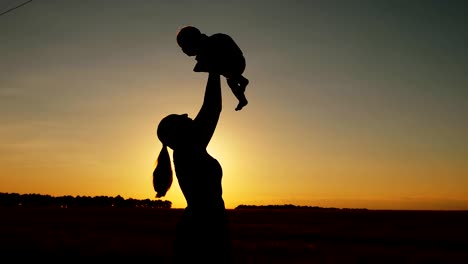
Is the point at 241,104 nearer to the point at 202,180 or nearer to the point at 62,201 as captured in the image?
the point at 202,180

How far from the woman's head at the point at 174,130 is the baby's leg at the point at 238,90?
25 centimetres

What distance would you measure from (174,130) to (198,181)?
0.27 m

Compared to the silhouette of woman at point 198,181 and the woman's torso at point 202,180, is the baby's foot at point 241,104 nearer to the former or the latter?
the silhouette of woman at point 198,181

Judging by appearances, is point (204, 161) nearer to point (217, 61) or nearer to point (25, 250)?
point (217, 61)

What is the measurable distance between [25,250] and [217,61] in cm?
1764

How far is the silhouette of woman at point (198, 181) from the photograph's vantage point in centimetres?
220

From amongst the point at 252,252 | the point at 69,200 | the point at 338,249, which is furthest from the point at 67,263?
the point at 69,200

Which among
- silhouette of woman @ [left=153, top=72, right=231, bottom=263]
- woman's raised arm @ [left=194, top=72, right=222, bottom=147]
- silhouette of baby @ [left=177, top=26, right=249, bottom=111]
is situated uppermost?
silhouette of baby @ [left=177, top=26, right=249, bottom=111]

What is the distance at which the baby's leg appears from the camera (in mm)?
2186

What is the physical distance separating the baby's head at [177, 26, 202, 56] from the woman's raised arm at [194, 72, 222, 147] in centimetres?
15

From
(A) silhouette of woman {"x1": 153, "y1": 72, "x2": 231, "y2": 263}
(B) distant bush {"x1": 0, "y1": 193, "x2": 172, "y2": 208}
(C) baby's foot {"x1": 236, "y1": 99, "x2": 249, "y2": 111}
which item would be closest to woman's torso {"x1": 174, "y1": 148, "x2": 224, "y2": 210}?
(A) silhouette of woman {"x1": 153, "y1": 72, "x2": 231, "y2": 263}

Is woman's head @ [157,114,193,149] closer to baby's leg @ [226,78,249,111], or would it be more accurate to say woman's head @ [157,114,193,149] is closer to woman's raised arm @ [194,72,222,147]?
woman's raised arm @ [194,72,222,147]

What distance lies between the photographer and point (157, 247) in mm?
20844

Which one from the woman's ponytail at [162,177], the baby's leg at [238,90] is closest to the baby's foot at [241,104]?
the baby's leg at [238,90]
